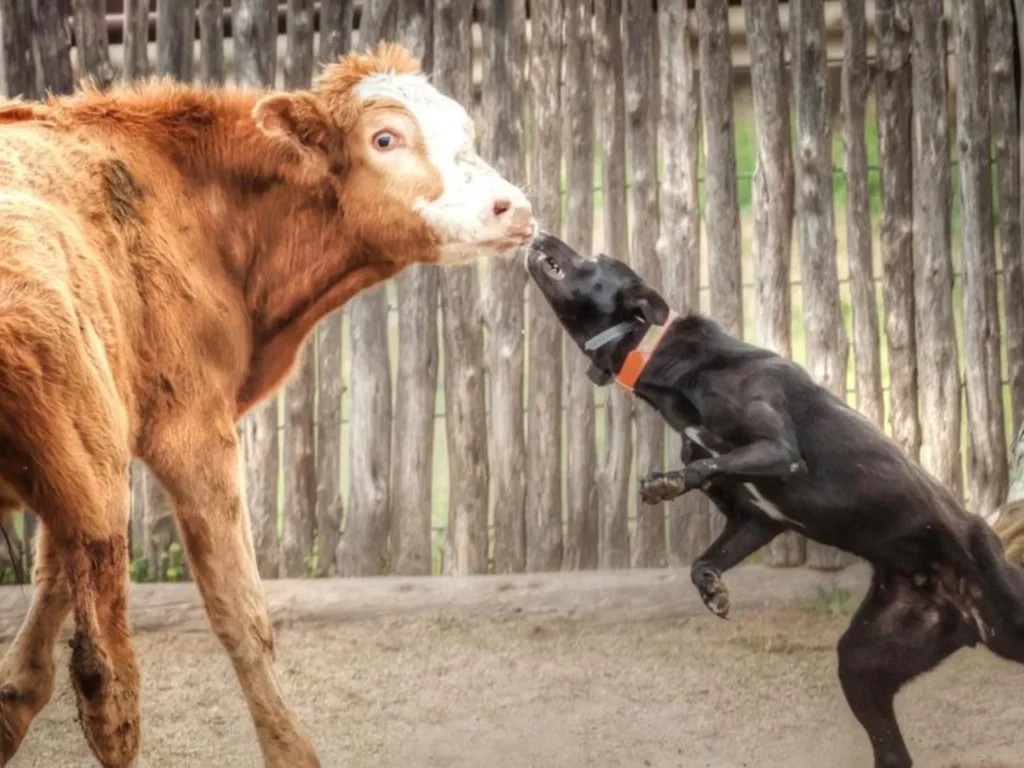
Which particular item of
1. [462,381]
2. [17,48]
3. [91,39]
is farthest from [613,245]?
[17,48]

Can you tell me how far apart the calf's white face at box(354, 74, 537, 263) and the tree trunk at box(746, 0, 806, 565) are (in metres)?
2.00

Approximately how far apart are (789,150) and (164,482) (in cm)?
313

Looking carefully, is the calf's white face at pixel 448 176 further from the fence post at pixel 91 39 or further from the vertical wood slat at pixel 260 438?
the fence post at pixel 91 39

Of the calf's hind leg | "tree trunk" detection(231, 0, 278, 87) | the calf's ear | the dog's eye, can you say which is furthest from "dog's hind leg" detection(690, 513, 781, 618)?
"tree trunk" detection(231, 0, 278, 87)

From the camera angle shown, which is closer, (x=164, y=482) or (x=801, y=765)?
(x=164, y=482)

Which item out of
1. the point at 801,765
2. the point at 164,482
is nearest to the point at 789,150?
the point at 801,765

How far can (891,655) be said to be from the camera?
474 cm

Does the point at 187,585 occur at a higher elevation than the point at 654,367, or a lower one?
lower

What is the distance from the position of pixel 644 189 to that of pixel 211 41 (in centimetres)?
173

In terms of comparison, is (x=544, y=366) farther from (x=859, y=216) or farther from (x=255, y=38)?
(x=255, y=38)

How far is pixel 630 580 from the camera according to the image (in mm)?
6457

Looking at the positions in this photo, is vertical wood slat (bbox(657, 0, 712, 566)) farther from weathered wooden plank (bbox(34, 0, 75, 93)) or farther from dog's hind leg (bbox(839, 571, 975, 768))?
weathered wooden plank (bbox(34, 0, 75, 93))

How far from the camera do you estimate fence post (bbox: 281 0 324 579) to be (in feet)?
21.6

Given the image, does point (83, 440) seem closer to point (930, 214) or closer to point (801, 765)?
point (801, 765)
